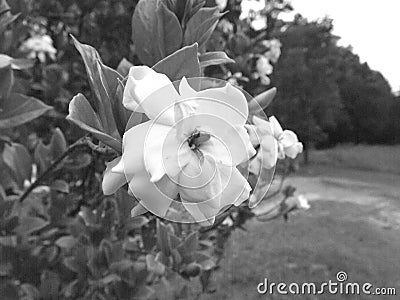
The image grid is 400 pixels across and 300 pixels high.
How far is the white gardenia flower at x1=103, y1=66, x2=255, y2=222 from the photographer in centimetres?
26

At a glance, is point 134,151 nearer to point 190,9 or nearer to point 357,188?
point 190,9

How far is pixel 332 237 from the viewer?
3.48m

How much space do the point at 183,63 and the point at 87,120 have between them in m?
0.07

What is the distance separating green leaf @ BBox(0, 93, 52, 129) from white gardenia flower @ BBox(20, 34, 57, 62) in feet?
1.84

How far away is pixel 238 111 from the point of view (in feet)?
0.92

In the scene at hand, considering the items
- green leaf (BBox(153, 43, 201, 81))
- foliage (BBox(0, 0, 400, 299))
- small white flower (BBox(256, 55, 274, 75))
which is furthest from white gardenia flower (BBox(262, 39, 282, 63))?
green leaf (BBox(153, 43, 201, 81))

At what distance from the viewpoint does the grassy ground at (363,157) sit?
3.69 metres

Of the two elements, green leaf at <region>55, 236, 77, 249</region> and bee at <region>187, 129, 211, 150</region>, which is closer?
bee at <region>187, 129, 211, 150</region>

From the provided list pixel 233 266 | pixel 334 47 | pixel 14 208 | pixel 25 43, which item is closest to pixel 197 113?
pixel 14 208

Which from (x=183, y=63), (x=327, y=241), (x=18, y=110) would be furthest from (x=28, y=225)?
(x=327, y=241)

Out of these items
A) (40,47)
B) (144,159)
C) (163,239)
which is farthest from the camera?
(40,47)

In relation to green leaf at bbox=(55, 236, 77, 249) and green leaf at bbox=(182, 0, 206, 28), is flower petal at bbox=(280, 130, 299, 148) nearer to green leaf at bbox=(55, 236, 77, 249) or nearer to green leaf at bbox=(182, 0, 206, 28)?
green leaf at bbox=(182, 0, 206, 28)

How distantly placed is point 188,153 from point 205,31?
203 millimetres

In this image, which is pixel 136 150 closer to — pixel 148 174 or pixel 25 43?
pixel 148 174
